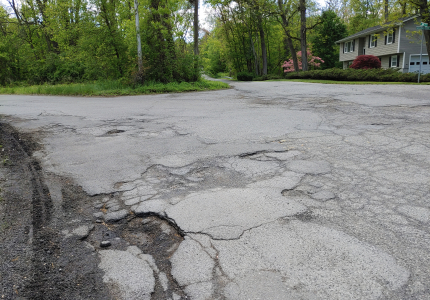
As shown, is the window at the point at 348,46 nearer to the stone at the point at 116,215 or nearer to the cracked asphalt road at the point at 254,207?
the cracked asphalt road at the point at 254,207

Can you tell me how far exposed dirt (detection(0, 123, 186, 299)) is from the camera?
2416 millimetres

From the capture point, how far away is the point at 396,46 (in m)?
33.6

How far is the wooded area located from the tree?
4.8 inches

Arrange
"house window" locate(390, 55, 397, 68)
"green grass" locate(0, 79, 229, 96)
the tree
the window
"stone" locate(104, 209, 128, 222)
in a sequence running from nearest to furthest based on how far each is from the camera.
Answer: "stone" locate(104, 209, 128, 222) → "green grass" locate(0, 79, 229, 96) → "house window" locate(390, 55, 397, 68) → the window → the tree

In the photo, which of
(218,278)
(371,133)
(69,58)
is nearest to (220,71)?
(69,58)

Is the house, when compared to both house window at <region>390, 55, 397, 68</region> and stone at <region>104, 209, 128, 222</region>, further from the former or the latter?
stone at <region>104, 209, 128, 222</region>

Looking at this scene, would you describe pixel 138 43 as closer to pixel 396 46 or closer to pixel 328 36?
pixel 396 46

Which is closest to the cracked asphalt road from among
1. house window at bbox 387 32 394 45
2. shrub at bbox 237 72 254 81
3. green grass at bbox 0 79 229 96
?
green grass at bbox 0 79 229 96

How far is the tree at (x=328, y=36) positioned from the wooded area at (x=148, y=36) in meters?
0.12

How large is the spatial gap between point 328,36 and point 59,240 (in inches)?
1788

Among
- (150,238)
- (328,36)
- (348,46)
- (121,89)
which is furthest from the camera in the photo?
(328,36)

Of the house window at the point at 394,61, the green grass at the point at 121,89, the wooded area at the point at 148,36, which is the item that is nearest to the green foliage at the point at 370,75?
the wooded area at the point at 148,36

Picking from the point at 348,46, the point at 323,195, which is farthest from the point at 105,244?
the point at 348,46

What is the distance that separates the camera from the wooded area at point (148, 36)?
18328mm
